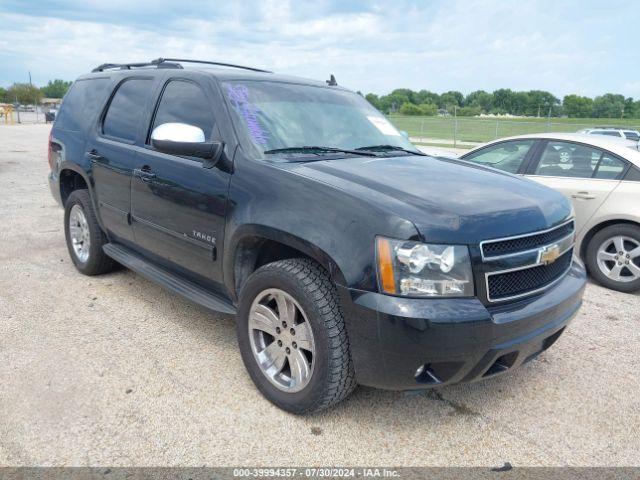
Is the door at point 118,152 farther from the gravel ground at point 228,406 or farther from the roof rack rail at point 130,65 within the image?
the gravel ground at point 228,406

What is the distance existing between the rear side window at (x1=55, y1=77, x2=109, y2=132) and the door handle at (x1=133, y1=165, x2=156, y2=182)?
1181 mm

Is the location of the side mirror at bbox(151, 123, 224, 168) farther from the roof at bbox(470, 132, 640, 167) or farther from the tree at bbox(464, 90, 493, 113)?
the tree at bbox(464, 90, 493, 113)

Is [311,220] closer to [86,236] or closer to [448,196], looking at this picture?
[448,196]

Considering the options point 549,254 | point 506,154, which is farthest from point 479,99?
point 549,254

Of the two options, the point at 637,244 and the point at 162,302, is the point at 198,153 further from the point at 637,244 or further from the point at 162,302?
the point at 637,244

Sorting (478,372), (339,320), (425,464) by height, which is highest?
(339,320)

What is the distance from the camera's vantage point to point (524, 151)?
6.20 metres

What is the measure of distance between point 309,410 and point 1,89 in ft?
410

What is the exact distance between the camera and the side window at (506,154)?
20.4 ft

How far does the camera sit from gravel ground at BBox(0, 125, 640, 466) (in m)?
2.65

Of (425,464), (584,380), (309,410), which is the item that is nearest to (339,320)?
(309,410)

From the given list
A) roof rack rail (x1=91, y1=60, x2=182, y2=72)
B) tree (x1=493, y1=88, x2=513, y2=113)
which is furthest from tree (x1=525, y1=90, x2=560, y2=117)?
roof rack rail (x1=91, y1=60, x2=182, y2=72)

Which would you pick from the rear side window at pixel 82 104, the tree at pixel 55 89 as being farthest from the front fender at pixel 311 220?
the tree at pixel 55 89

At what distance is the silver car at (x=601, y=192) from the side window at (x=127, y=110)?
4163 millimetres
